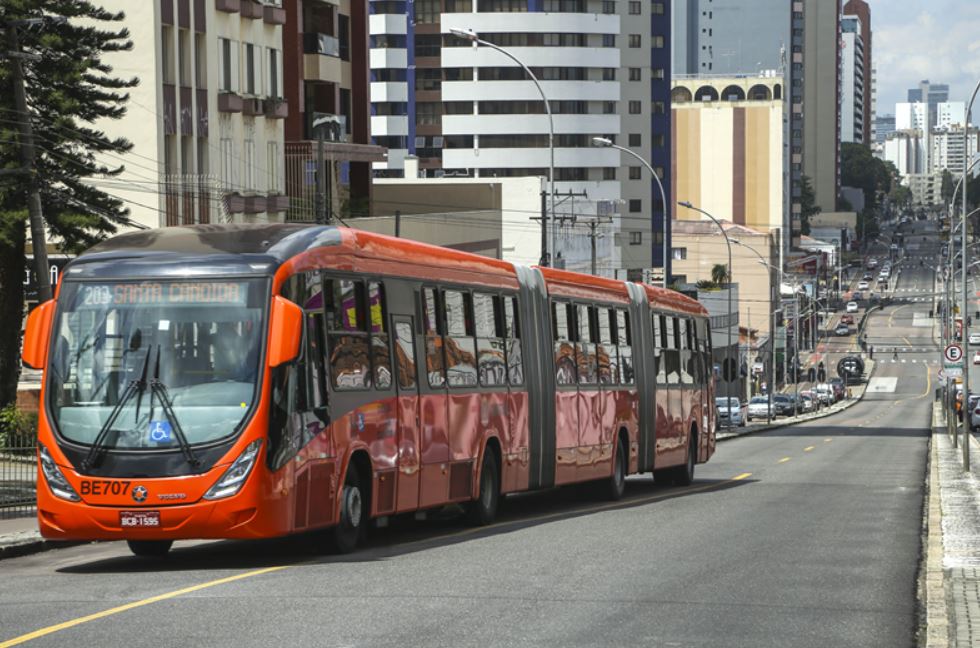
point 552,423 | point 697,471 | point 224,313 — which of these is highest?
point 224,313

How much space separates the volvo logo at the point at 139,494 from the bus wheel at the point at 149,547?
1709 millimetres

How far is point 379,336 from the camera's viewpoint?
17625 mm

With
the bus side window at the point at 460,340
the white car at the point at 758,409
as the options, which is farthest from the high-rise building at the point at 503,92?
the bus side window at the point at 460,340

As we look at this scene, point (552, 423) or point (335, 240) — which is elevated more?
point (335, 240)

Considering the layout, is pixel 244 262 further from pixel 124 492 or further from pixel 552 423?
pixel 552 423

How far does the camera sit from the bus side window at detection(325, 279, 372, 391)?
648 inches

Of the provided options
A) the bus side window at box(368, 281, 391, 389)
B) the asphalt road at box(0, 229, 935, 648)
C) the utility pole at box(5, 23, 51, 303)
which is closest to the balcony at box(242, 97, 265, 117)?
the utility pole at box(5, 23, 51, 303)

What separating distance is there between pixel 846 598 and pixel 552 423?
32.3ft

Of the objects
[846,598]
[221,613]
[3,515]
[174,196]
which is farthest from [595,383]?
[174,196]

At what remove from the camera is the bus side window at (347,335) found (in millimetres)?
16453

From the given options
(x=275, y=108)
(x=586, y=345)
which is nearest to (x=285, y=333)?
(x=586, y=345)

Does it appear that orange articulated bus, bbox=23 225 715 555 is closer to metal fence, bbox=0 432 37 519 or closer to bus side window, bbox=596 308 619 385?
bus side window, bbox=596 308 619 385

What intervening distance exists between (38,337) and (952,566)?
8051mm

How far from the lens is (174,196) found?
154 ft
